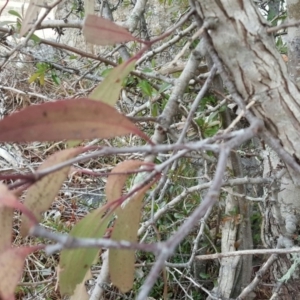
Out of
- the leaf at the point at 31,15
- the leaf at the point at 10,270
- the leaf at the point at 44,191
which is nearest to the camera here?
the leaf at the point at 10,270

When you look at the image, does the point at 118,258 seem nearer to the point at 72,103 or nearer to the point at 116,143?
the point at 72,103

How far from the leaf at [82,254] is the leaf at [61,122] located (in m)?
0.12

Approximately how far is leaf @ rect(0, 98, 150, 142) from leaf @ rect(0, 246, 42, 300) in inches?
3.1

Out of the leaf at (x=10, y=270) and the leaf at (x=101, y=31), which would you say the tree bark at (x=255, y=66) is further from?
the leaf at (x=10, y=270)

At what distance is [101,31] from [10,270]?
23 cm

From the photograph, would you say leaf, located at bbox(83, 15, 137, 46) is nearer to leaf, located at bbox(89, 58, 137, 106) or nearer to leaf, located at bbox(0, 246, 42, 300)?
leaf, located at bbox(89, 58, 137, 106)

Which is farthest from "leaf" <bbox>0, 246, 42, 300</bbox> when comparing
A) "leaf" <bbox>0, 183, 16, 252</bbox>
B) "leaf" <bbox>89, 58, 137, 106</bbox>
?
"leaf" <bbox>89, 58, 137, 106</bbox>

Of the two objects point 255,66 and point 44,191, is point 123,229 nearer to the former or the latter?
point 44,191

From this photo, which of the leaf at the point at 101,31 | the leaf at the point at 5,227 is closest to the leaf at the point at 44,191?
the leaf at the point at 5,227

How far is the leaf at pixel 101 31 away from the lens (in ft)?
1.38

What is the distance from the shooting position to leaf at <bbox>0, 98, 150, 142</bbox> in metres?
0.32

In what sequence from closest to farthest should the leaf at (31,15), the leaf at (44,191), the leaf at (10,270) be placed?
1. the leaf at (10,270)
2. the leaf at (44,191)
3. the leaf at (31,15)

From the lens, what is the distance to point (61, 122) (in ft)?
1.08

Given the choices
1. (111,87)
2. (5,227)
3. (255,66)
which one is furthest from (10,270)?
(255,66)
